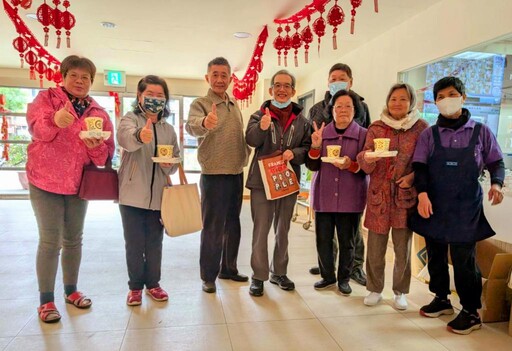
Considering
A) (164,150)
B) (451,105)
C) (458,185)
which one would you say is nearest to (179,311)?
(164,150)

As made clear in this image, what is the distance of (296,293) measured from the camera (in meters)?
2.49

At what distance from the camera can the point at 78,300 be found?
2.19 meters

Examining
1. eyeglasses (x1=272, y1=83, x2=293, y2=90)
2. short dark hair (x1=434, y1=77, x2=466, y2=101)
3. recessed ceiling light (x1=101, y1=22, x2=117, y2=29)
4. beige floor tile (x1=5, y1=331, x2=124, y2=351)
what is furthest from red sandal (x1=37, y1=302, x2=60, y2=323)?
recessed ceiling light (x1=101, y1=22, x2=117, y2=29)

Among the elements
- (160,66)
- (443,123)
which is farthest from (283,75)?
(160,66)

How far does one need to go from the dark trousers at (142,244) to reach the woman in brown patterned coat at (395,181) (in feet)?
4.51

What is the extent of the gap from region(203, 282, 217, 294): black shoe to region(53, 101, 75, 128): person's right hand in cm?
141

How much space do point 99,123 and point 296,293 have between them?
1.72m

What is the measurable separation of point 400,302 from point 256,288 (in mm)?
964

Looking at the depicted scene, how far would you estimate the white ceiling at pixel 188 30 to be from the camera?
138 inches

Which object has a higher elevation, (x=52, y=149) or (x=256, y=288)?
(x=52, y=149)

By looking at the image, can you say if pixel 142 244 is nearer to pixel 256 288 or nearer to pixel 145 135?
pixel 145 135

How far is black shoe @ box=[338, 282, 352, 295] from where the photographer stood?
2.46m

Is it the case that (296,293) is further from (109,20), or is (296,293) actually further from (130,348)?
(109,20)

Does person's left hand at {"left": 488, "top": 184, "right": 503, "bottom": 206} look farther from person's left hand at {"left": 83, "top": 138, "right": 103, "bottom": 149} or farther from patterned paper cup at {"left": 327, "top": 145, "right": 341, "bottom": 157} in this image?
person's left hand at {"left": 83, "top": 138, "right": 103, "bottom": 149}
